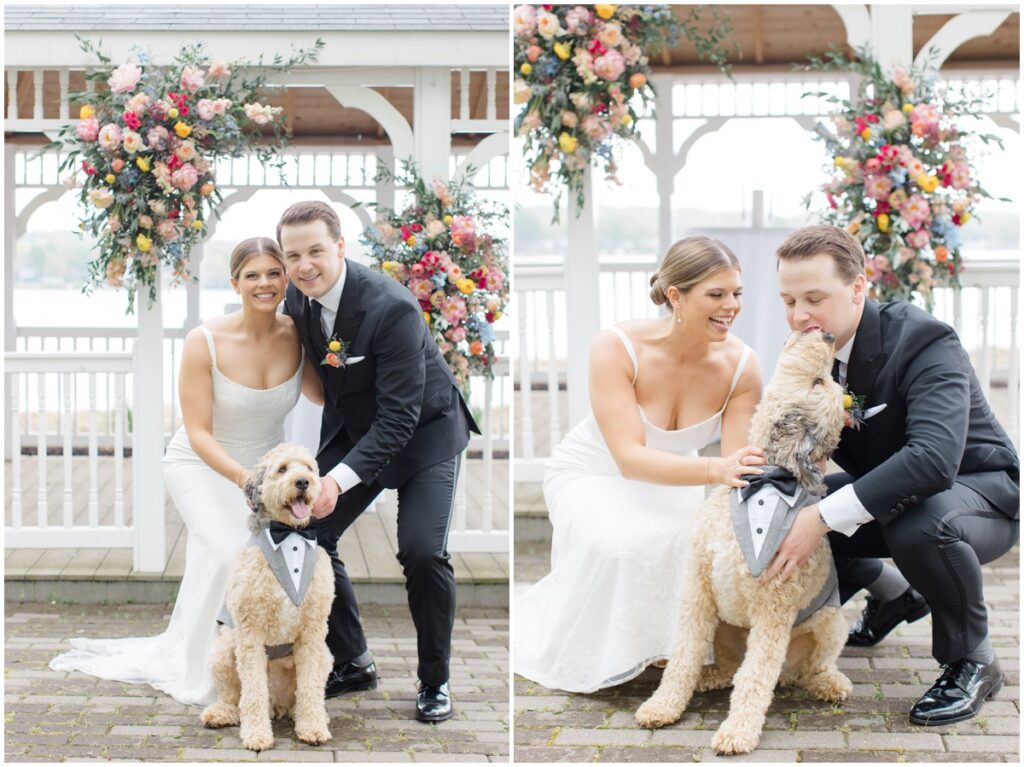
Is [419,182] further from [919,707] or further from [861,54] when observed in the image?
[919,707]

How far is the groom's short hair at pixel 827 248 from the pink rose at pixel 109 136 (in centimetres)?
314

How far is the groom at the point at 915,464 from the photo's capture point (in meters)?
3.13

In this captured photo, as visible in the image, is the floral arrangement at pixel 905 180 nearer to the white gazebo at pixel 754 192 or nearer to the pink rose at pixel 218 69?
the white gazebo at pixel 754 192

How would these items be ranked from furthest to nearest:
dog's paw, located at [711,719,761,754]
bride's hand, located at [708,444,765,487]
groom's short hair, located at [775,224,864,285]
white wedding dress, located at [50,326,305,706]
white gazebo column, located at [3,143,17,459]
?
white gazebo column, located at [3,143,17,459] → white wedding dress, located at [50,326,305,706] → groom's short hair, located at [775,224,864,285] → bride's hand, located at [708,444,765,487] → dog's paw, located at [711,719,761,754]

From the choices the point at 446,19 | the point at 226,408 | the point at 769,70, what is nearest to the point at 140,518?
the point at 226,408

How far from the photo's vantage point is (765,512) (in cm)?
307

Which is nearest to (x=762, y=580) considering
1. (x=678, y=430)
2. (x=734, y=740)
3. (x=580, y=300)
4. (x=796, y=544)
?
(x=796, y=544)

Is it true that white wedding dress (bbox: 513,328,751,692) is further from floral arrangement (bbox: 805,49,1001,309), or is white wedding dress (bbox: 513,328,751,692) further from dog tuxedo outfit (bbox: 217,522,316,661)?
floral arrangement (bbox: 805,49,1001,309)

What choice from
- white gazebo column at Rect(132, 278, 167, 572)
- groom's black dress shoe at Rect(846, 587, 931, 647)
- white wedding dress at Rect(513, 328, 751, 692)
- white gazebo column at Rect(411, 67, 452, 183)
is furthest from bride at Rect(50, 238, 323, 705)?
groom's black dress shoe at Rect(846, 587, 931, 647)

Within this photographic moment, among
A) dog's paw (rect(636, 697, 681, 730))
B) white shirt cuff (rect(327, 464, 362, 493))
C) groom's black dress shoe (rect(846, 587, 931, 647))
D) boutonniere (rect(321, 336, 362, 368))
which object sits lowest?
dog's paw (rect(636, 697, 681, 730))

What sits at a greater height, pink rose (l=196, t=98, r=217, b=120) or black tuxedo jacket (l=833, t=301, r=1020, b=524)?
pink rose (l=196, t=98, r=217, b=120)

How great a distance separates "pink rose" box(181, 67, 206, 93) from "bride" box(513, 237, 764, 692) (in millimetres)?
2548

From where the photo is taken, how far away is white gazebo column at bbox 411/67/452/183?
18.7 feet

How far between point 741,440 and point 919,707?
95cm
